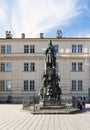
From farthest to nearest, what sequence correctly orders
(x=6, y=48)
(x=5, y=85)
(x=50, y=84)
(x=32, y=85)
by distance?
(x=6, y=48)
(x=5, y=85)
(x=32, y=85)
(x=50, y=84)

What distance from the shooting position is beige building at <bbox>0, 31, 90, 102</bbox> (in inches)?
2355

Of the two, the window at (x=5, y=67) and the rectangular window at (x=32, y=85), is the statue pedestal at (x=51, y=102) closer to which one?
the rectangular window at (x=32, y=85)

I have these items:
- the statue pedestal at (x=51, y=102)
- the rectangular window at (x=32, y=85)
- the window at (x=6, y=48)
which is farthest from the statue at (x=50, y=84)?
the window at (x=6, y=48)

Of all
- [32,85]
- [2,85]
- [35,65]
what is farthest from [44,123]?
[2,85]

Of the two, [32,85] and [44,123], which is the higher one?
[32,85]

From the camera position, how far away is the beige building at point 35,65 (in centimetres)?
5981

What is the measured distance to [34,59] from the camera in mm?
60406

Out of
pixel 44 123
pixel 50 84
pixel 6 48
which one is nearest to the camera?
pixel 44 123

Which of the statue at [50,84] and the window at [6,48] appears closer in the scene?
the statue at [50,84]

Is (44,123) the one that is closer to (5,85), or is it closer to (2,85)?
(5,85)

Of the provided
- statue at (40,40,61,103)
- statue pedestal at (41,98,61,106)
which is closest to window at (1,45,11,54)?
statue at (40,40,61,103)

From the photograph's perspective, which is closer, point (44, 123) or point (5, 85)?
point (44, 123)

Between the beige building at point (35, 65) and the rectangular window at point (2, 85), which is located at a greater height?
the beige building at point (35, 65)

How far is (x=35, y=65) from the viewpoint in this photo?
60469mm
